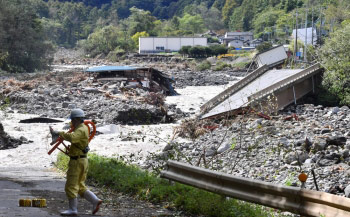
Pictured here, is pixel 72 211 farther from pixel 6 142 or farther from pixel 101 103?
pixel 101 103

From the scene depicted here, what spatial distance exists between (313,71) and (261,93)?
6.12 meters

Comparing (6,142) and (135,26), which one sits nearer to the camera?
(6,142)

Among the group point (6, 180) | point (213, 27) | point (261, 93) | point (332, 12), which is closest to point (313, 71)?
point (261, 93)

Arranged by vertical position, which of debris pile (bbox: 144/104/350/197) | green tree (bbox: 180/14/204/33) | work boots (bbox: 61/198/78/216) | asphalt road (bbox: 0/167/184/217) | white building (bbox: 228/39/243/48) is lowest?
white building (bbox: 228/39/243/48)

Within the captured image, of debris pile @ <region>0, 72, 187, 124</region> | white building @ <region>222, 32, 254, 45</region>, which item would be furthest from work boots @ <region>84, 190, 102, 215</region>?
white building @ <region>222, 32, 254, 45</region>

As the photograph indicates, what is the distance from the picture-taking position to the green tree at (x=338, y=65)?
28234 millimetres

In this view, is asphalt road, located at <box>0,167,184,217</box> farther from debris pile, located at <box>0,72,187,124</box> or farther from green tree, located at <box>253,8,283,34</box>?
→ green tree, located at <box>253,8,283,34</box>

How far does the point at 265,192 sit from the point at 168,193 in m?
2.43

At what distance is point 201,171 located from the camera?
350 inches

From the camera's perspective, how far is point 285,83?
2606cm

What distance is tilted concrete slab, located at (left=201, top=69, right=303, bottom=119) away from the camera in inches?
926

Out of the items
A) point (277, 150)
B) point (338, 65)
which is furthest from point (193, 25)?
point (277, 150)

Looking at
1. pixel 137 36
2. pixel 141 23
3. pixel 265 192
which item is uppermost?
pixel 141 23

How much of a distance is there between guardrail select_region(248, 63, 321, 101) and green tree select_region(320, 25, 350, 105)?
2.23 feet
